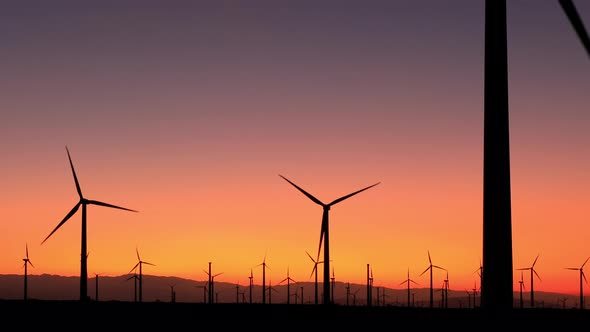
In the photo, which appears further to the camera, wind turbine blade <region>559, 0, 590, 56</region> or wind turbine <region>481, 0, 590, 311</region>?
wind turbine blade <region>559, 0, 590, 56</region>

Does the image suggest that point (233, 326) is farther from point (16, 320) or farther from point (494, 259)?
point (494, 259)

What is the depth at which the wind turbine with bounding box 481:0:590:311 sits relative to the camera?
29.8m

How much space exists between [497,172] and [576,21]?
5965 mm

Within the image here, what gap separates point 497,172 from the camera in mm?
30766

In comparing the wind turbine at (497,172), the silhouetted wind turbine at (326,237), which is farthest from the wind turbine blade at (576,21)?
the silhouetted wind turbine at (326,237)

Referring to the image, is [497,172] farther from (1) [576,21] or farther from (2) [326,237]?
(2) [326,237]

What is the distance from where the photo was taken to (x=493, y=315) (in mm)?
29359

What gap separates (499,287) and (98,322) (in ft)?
172

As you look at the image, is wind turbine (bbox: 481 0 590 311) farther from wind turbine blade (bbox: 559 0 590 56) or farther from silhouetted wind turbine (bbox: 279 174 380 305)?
silhouetted wind turbine (bbox: 279 174 380 305)

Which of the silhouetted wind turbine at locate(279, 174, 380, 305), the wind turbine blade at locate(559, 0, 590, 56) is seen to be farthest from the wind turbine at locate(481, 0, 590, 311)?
the silhouetted wind turbine at locate(279, 174, 380, 305)

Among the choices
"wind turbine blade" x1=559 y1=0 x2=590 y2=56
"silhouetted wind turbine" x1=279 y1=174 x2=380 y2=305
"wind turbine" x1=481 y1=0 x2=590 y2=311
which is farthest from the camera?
"silhouetted wind turbine" x1=279 y1=174 x2=380 y2=305

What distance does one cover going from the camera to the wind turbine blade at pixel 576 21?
31120 mm

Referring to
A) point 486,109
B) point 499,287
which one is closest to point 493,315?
point 499,287

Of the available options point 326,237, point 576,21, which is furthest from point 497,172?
point 326,237
